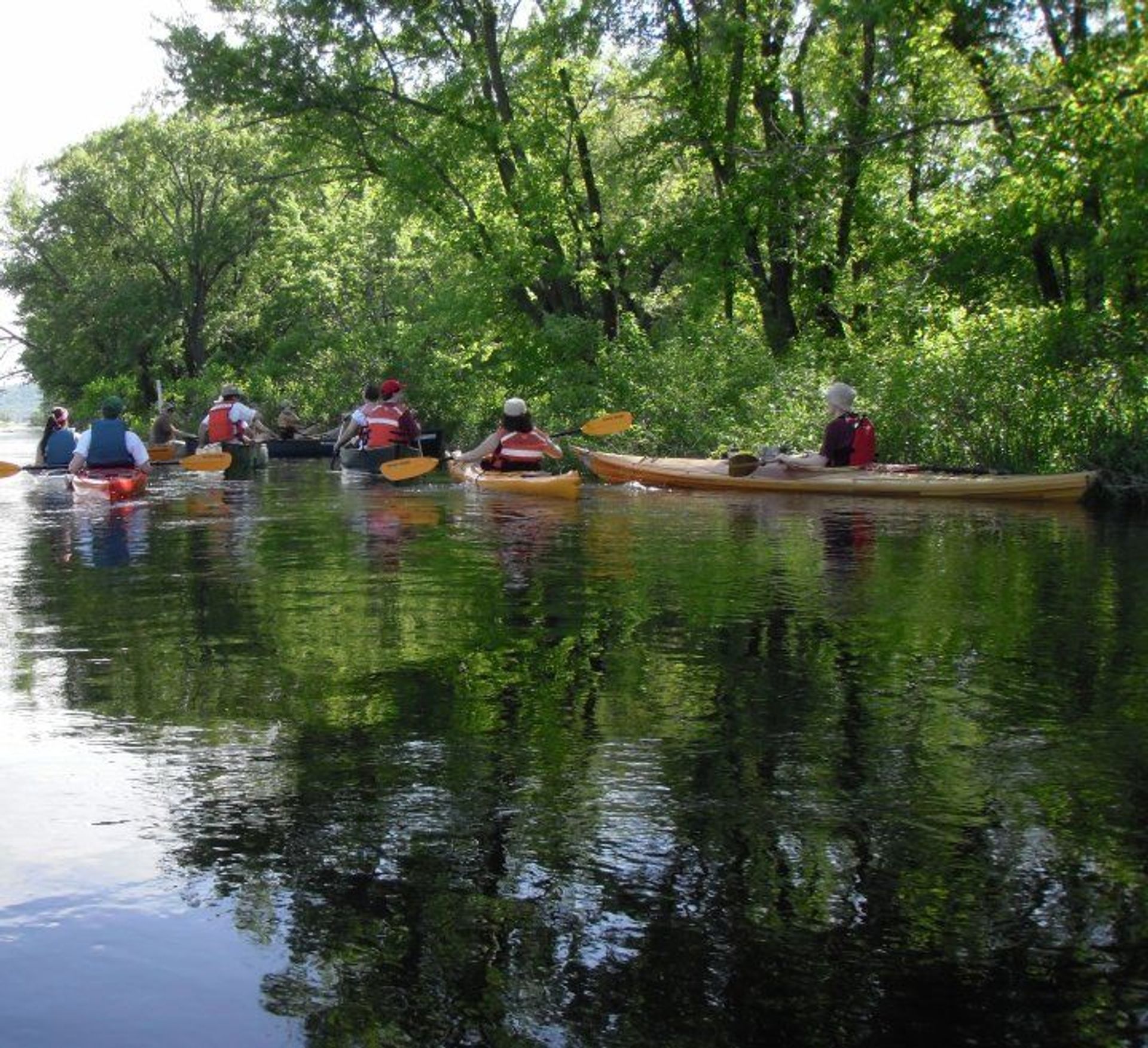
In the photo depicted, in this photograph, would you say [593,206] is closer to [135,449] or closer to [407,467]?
[407,467]

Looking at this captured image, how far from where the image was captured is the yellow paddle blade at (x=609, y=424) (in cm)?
2348

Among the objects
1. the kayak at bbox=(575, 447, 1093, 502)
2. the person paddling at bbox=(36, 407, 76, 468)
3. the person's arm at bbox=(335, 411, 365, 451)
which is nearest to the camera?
the kayak at bbox=(575, 447, 1093, 502)

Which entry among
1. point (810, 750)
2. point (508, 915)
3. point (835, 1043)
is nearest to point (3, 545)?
point (810, 750)

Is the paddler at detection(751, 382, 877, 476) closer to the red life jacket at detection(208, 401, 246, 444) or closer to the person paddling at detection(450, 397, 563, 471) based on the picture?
the person paddling at detection(450, 397, 563, 471)

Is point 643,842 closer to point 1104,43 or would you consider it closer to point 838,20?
point 1104,43

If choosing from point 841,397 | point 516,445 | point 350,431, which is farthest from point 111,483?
point 841,397

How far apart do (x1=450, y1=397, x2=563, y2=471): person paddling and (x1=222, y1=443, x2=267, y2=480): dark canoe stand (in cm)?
783

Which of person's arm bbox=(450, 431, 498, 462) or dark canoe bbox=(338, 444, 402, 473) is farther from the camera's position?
dark canoe bbox=(338, 444, 402, 473)

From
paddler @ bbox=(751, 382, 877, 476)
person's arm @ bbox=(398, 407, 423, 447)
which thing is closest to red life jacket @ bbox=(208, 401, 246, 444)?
person's arm @ bbox=(398, 407, 423, 447)

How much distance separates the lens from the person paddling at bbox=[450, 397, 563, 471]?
20.8 m

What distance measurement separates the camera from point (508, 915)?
168 inches

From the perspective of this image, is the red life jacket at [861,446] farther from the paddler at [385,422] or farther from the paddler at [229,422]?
the paddler at [229,422]

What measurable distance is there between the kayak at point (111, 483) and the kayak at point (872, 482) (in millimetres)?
7126

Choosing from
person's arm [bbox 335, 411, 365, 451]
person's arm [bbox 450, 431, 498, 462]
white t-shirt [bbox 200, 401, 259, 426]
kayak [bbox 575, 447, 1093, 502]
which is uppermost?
white t-shirt [bbox 200, 401, 259, 426]
